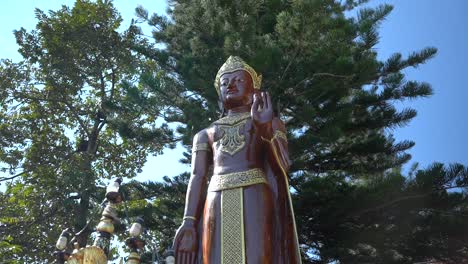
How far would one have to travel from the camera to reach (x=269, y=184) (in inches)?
164

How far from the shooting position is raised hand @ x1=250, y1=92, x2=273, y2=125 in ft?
13.0

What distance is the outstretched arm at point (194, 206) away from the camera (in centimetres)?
403

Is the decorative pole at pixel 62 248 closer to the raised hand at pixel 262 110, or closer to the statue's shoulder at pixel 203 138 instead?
the statue's shoulder at pixel 203 138

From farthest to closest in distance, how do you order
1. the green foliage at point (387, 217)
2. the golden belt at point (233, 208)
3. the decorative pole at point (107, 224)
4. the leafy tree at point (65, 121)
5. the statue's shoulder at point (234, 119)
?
the leafy tree at point (65, 121), the green foliage at point (387, 217), the decorative pole at point (107, 224), the statue's shoulder at point (234, 119), the golden belt at point (233, 208)

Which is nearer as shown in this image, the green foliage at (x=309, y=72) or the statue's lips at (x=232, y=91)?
the statue's lips at (x=232, y=91)

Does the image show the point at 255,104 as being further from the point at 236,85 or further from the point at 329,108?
the point at 329,108

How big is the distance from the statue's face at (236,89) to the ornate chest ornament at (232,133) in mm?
133

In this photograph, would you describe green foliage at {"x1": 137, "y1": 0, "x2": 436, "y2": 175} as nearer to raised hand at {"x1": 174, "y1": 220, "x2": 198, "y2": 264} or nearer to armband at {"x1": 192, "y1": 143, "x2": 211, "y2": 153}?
armband at {"x1": 192, "y1": 143, "x2": 211, "y2": 153}

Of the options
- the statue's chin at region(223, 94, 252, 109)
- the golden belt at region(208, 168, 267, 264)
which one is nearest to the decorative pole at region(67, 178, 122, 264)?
the golden belt at region(208, 168, 267, 264)

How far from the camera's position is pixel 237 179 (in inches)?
161

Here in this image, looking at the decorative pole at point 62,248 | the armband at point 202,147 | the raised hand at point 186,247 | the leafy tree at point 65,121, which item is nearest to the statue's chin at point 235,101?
A: the armband at point 202,147

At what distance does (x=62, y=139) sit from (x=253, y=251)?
8.63 metres

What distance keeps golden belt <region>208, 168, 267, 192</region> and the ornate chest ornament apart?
0.19m

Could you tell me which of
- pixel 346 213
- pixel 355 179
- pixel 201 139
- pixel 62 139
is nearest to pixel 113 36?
pixel 62 139
